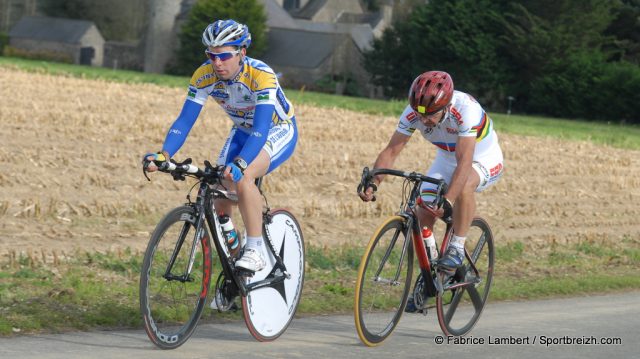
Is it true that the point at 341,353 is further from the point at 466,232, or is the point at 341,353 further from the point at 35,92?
the point at 35,92

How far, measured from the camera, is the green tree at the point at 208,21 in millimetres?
88500

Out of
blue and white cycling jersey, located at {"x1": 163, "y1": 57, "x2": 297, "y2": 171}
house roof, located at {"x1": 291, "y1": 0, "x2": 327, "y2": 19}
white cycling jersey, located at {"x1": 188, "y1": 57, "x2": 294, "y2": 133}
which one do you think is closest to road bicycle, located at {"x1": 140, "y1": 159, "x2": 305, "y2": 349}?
blue and white cycling jersey, located at {"x1": 163, "y1": 57, "x2": 297, "y2": 171}

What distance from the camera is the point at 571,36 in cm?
6812

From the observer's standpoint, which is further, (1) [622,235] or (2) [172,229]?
(1) [622,235]

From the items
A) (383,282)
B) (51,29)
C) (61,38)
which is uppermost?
(383,282)

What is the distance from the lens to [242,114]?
319 inches

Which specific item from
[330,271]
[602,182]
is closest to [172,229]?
[330,271]

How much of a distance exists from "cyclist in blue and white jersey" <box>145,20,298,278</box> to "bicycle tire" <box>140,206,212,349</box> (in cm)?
34

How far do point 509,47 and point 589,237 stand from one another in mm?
56819

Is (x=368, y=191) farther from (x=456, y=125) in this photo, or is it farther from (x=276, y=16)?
(x=276, y=16)

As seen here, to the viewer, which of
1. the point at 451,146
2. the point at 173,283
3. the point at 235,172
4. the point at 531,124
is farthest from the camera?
the point at 531,124

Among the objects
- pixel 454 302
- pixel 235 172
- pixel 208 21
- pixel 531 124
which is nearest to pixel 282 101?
pixel 235 172

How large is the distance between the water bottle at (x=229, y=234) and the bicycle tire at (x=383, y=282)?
2.75 ft

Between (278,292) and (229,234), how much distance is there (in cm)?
70
